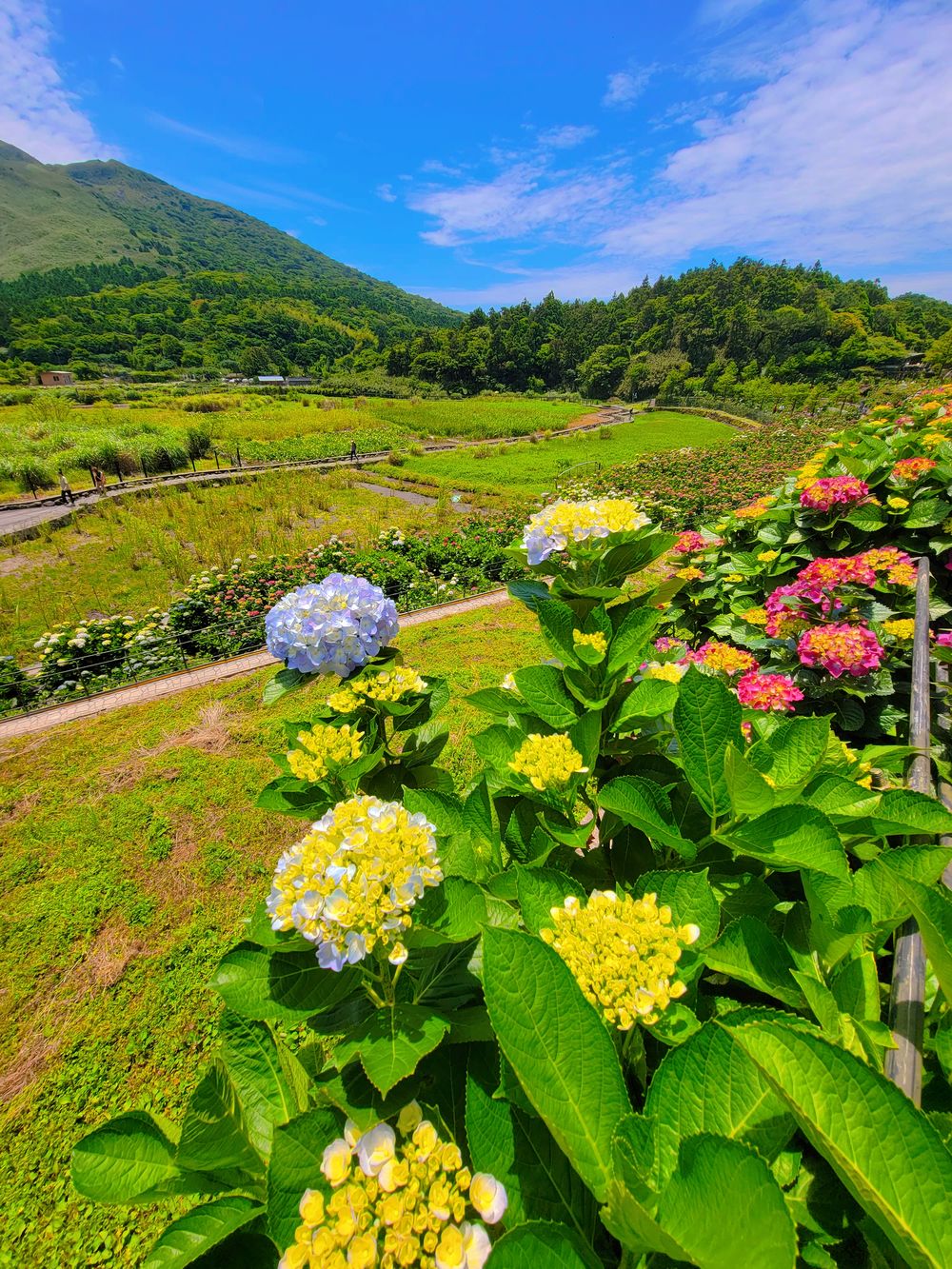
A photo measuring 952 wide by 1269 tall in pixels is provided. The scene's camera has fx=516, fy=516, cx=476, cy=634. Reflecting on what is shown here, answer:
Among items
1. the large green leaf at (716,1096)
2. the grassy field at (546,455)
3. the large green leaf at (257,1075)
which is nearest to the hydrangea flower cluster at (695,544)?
the large green leaf at (716,1096)

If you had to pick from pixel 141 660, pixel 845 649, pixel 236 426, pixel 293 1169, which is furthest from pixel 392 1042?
pixel 236 426

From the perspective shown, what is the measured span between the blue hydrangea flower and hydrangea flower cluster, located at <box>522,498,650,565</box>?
59 centimetres

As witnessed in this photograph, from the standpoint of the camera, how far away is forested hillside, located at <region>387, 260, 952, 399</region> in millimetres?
61594

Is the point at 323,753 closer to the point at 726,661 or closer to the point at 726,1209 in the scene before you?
the point at 726,1209

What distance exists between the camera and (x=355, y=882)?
0.87 metres

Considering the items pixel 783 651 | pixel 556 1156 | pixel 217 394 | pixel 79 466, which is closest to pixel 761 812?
pixel 556 1156

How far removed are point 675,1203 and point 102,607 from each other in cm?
1237

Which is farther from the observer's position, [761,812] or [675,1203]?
[761,812]

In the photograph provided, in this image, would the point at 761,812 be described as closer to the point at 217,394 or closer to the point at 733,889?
the point at 733,889

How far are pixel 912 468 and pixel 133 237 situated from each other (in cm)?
20894

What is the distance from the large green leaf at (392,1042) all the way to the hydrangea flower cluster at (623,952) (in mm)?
250

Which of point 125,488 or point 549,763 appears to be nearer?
point 549,763

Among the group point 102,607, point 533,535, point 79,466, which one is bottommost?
point 102,607

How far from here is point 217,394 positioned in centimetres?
5122
